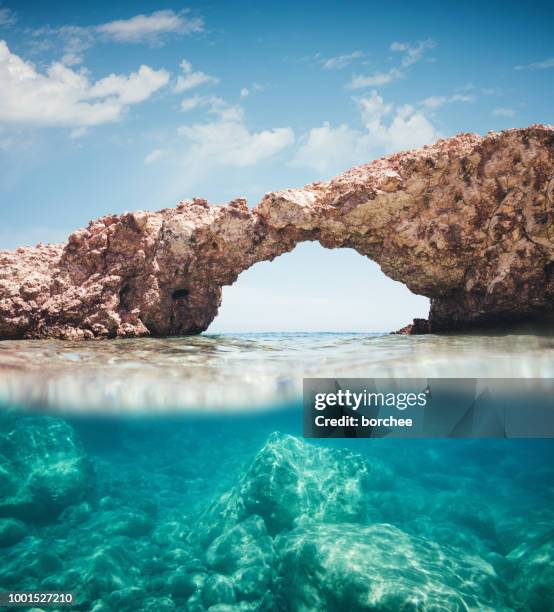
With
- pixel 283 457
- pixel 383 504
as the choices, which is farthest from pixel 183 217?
pixel 383 504

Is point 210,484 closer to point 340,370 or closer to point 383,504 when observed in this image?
point 383,504

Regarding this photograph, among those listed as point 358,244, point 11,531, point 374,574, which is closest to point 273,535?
point 374,574

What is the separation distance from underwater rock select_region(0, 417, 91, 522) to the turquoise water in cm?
5

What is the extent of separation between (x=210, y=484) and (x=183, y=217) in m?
14.9

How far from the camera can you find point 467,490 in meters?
14.3

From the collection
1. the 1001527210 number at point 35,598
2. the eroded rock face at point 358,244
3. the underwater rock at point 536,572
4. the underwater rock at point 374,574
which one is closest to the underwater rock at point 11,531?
the 1001527210 number at point 35,598

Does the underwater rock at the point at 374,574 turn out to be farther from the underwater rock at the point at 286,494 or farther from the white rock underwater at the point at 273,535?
the underwater rock at the point at 286,494

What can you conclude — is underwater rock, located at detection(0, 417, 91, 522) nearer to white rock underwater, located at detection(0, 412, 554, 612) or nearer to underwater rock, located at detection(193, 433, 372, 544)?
white rock underwater, located at detection(0, 412, 554, 612)

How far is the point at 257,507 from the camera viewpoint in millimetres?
10430

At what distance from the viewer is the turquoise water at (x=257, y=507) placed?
24.8ft

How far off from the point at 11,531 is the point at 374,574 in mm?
9659

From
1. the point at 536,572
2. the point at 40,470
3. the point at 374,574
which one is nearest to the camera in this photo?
the point at 374,574

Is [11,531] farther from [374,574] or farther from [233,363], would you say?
[374,574]

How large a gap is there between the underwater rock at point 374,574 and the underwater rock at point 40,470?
7466 mm
